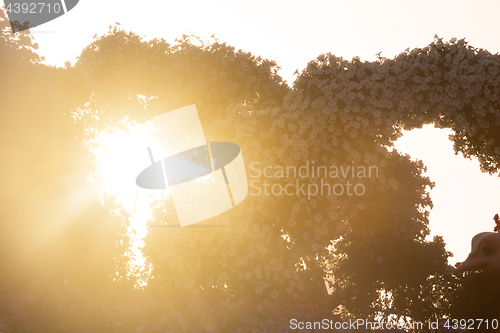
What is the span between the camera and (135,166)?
37.5 ft

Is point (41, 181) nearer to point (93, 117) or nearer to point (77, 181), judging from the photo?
point (77, 181)

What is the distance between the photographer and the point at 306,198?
29.3ft

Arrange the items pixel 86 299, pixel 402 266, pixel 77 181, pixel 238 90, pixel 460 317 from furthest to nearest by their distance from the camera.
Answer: pixel 77 181, pixel 402 266, pixel 238 90, pixel 460 317, pixel 86 299

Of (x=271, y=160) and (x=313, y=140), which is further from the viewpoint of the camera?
(x=271, y=160)

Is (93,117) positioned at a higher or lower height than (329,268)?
higher

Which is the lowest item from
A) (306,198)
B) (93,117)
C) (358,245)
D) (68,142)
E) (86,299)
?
(86,299)

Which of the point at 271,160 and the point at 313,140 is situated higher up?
the point at 313,140

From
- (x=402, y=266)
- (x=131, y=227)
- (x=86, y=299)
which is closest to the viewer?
(x=86, y=299)

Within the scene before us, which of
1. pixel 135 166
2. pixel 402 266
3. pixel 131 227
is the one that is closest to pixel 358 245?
pixel 402 266

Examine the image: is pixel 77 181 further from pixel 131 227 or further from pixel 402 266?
pixel 402 266

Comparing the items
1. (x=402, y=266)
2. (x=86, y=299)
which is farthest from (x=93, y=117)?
(x=402, y=266)

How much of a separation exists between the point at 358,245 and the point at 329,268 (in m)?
1.64

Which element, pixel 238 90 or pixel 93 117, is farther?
pixel 93 117

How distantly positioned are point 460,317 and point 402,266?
202cm
